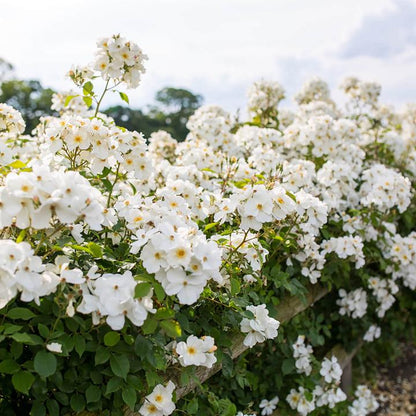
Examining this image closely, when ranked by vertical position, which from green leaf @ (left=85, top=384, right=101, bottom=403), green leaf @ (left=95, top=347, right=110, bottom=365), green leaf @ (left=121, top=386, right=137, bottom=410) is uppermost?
green leaf @ (left=95, top=347, right=110, bottom=365)

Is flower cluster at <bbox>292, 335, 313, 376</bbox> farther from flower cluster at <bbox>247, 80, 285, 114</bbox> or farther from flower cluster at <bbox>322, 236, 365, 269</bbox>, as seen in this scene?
flower cluster at <bbox>247, 80, 285, 114</bbox>

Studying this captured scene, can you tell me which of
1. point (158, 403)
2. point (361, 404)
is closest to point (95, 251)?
point (158, 403)

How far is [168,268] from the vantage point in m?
1.24

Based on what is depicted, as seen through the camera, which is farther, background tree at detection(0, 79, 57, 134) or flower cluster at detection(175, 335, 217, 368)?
background tree at detection(0, 79, 57, 134)

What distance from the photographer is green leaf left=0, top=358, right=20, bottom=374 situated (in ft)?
3.81

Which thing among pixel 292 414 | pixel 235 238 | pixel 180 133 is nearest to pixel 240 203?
pixel 235 238

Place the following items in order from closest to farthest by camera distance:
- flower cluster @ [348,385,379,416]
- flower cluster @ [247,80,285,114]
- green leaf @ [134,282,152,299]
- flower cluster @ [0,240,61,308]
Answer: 1. flower cluster @ [0,240,61,308]
2. green leaf @ [134,282,152,299]
3. flower cluster @ [348,385,379,416]
4. flower cluster @ [247,80,285,114]

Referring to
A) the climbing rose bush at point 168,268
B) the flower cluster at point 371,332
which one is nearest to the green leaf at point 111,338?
the climbing rose bush at point 168,268

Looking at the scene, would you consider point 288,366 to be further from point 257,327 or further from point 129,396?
point 129,396

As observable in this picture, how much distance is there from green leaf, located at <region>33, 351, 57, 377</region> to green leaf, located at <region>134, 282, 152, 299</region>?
0.23m

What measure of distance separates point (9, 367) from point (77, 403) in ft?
0.67

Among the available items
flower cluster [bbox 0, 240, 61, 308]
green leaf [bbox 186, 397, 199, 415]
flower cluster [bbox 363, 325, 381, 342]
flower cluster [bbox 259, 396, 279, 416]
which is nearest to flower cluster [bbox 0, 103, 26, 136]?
flower cluster [bbox 0, 240, 61, 308]

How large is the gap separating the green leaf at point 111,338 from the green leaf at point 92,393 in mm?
146

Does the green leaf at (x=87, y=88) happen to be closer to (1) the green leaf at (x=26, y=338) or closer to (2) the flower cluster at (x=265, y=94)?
(1) the green leaf at (x=26, y=338)
